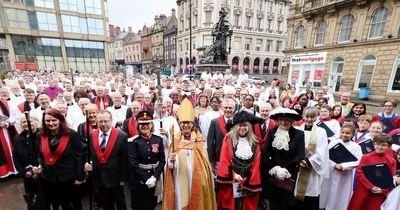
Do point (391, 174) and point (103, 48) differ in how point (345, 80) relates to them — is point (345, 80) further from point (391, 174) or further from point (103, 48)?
point (103, 48)

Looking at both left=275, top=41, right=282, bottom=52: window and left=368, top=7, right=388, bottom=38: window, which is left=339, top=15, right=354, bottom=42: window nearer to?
left=368, top=7, right=388, bottom=38: window

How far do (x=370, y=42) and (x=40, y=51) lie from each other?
4027 centimetres

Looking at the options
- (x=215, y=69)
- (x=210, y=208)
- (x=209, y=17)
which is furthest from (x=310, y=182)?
(x=209, y=17)

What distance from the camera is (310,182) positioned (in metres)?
3.09

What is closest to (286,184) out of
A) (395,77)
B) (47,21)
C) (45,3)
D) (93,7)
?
(395,77)

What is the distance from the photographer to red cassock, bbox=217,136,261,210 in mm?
2679

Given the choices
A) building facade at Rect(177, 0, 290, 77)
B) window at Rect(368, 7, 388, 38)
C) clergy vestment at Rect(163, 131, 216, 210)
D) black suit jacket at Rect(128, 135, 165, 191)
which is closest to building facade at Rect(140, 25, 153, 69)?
building facade at Rect(177, 0, 290, 77)

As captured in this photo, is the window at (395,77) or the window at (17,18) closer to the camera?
the window at (395,77)

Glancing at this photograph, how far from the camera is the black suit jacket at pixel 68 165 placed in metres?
2.63

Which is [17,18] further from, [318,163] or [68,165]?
[318,163]

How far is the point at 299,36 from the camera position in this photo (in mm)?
22344

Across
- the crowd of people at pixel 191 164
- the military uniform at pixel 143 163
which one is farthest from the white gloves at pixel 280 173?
the military uniform at pixel 143 163

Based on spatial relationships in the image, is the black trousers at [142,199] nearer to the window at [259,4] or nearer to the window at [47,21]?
the window at [47,21]

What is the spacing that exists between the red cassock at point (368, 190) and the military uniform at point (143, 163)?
2913 millimetres
